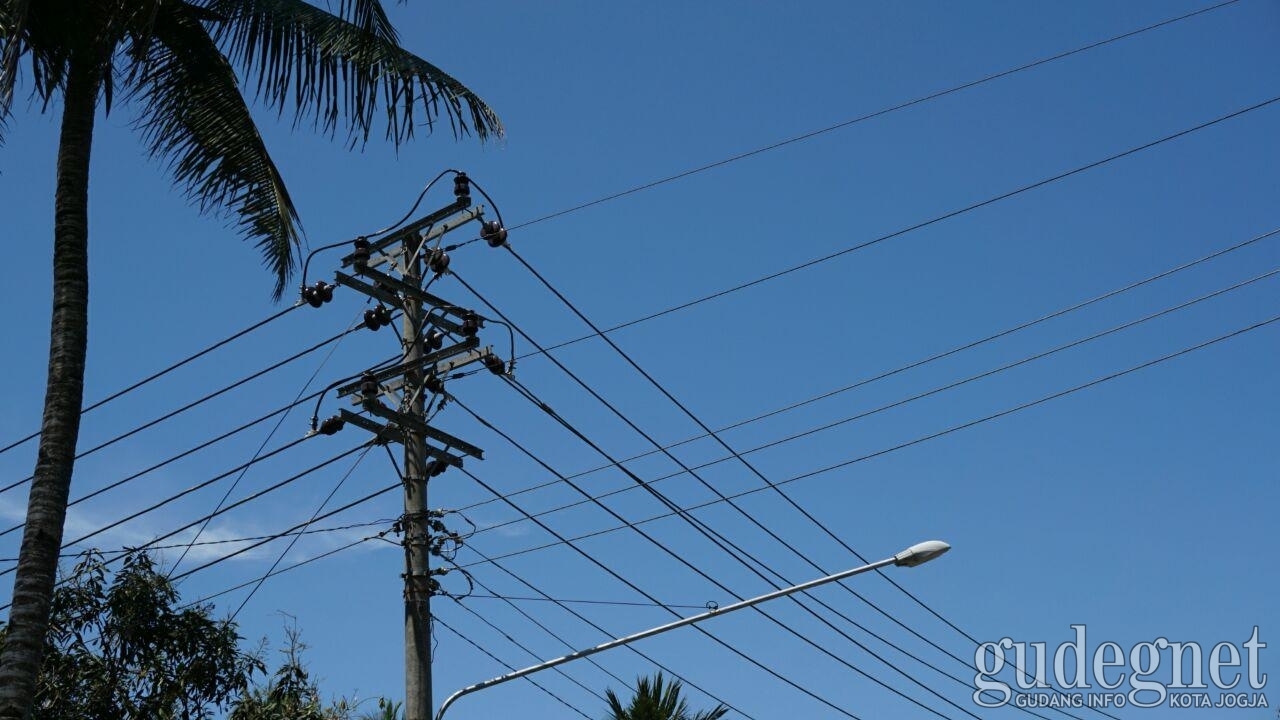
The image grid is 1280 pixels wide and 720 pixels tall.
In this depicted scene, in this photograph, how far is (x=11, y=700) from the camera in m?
14.4

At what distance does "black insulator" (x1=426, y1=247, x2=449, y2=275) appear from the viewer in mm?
17359

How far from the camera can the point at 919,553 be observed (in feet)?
59.6

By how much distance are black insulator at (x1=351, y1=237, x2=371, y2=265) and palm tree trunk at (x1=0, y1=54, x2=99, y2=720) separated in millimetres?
2887

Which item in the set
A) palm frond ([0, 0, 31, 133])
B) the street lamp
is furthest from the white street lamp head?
palm frond ([0, 0, 31, 133])

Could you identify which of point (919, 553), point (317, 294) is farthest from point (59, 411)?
point (919, 553)

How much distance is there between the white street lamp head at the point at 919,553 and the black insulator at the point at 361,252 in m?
7.12

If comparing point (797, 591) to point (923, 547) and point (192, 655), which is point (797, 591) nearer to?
point (923, 547)

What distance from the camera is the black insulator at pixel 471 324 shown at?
17.0m

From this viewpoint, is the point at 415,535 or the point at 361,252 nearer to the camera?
the point at 415,535

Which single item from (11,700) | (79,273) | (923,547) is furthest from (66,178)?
(923,547)

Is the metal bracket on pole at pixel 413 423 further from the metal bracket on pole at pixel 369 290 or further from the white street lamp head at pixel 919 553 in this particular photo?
the white street lamp head at pixel 919 553

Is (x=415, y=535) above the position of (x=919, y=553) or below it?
below

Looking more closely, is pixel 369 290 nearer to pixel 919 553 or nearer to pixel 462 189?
pixel 462 189

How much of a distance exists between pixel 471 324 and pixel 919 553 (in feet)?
19.5
